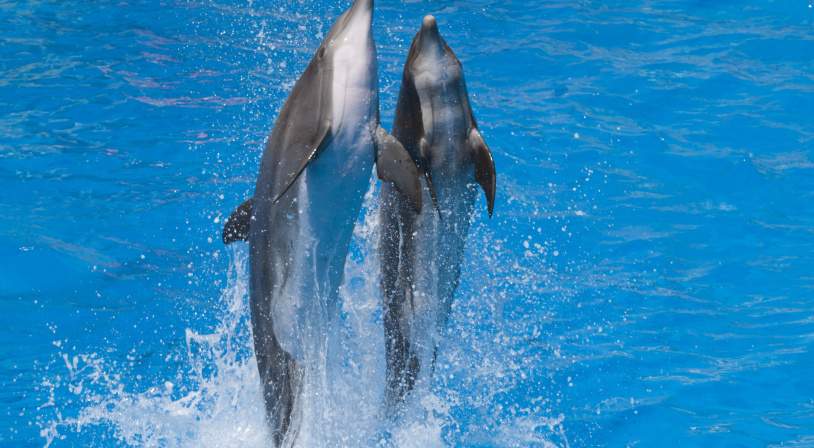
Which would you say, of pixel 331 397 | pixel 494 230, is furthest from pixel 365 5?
pixel 494 230

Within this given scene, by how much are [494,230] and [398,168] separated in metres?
3.78

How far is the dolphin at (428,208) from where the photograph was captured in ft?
18.1

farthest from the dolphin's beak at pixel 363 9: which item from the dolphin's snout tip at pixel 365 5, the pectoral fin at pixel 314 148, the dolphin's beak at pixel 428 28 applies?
the pectoral fin at pixel 314 148

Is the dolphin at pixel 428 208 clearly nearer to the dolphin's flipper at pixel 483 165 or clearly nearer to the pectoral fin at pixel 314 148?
the dolphin's flipper at pixel 483 165

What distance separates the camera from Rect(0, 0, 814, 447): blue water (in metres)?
6.79

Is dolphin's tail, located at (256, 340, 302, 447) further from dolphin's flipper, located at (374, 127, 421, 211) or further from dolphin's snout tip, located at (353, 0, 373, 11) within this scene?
dolphin's snout tip, located at (353, 0, 373, 11)

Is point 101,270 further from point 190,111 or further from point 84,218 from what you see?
point 190,111

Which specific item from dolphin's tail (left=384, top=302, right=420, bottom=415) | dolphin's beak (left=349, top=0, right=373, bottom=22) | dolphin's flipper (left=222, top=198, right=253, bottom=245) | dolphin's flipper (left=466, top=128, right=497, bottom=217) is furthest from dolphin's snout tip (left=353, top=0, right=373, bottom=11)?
dolphin's tail (left=384, top=302, right=420, bottom=415)

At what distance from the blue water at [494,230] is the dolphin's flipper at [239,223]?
0.94m

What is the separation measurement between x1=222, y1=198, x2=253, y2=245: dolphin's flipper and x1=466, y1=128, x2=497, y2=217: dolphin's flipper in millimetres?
1262

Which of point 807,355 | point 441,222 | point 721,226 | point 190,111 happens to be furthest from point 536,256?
point 190,111

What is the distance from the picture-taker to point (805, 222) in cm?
893

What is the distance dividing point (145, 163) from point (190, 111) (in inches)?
50.4

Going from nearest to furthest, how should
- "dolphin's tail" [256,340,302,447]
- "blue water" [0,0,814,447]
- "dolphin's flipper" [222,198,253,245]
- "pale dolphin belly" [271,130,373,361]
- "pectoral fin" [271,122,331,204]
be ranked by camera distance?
"pectoral fin" [271,122,331,204], "pale dolphin belly" [271,130,373,361], "dolphin's flipper" [222,198,253,245], "dolphin's tail" [256,340,302,447], "blue water" [0,0,814,447]
